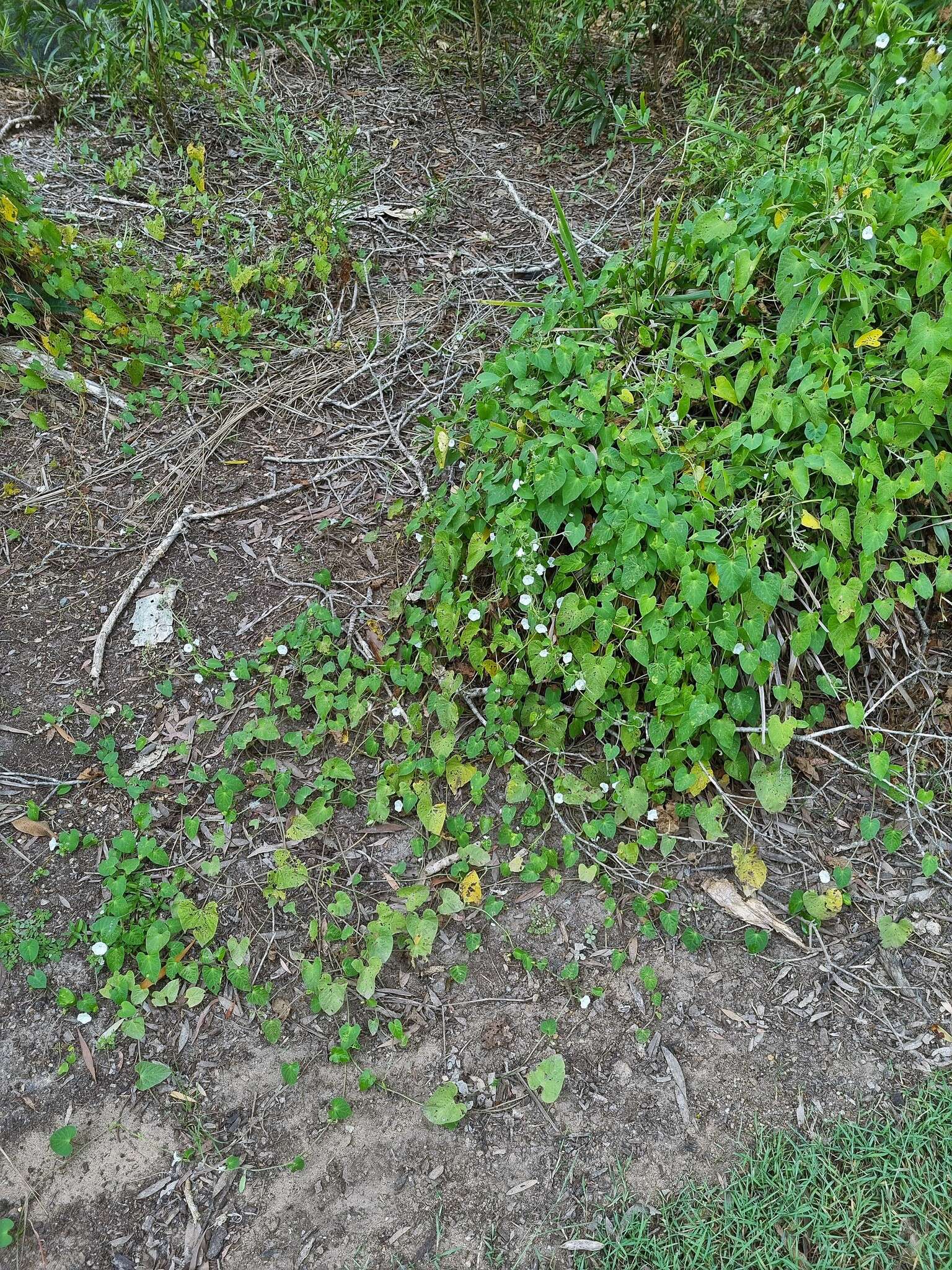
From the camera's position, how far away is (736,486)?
7.05ft

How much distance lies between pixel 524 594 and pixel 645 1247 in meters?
1.52

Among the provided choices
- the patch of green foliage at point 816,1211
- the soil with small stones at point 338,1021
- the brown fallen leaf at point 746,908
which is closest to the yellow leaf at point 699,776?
the soil with small stones at point 338,1021

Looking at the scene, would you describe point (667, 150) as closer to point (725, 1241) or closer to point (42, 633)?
point (42, 633)

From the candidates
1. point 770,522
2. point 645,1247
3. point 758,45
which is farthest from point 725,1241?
point 758,45

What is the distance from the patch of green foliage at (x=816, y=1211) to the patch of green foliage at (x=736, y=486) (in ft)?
2.54

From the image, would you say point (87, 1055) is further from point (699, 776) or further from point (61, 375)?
point (61, 375)

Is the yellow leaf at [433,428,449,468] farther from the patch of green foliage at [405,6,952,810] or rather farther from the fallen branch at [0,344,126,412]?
the fallen branch at [0,344,126,412]

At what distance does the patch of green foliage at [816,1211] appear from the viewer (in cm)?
161

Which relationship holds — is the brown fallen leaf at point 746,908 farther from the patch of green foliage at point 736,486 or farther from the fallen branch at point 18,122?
the fallen branch at point 18,122

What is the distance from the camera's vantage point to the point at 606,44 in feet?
13.7

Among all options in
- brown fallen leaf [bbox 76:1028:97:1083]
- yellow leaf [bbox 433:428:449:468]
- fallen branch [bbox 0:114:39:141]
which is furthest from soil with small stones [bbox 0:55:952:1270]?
fallen branch [bbox 0:114:39:141]

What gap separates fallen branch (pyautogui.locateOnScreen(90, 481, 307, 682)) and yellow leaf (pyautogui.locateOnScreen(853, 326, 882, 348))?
1862mm

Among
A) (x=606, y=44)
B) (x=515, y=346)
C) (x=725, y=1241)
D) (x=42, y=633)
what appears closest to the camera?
(x=725, y=1241)

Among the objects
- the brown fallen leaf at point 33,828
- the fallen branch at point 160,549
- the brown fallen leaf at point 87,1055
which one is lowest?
the brown fallen leaf at point 33,828
